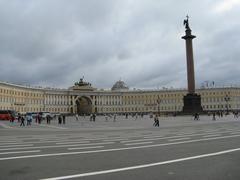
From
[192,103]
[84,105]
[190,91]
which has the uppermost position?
[84,105]

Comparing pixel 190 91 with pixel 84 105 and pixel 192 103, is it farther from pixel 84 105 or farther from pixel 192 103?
pixel 84 105

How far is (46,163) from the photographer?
9.16 m

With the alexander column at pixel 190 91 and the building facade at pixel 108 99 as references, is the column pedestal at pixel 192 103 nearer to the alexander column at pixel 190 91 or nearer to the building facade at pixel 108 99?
the alexander column at pixel 190 91

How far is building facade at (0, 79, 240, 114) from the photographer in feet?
443

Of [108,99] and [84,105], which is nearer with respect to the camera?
[84,105]

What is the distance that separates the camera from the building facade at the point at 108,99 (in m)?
135

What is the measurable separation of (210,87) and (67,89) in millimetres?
75423

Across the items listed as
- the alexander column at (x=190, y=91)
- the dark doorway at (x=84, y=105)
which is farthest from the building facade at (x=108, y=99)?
the alexander column at (x=190, y=91)

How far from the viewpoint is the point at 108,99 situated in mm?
166125

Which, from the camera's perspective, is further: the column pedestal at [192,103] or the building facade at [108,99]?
the building facade at [108,99]

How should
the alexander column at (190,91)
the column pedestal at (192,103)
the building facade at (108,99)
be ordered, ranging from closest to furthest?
1. the column pedestal at (192,103)
2. the alexander column at (190,91)
3. the building facade at (108,99)

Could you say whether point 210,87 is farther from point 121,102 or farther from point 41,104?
point 41,104

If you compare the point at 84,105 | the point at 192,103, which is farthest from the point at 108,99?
the point at 192,103

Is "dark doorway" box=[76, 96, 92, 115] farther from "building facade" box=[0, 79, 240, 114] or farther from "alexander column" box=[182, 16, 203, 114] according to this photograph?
"alexander column" box=[182, 16, 203, 114]
